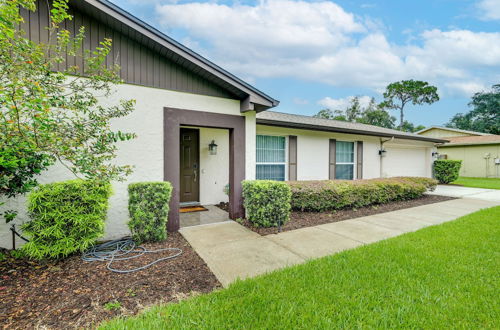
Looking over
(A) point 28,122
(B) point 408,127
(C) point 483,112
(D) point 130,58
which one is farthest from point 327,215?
(C) point 483,112

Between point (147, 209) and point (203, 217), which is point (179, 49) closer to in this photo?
point (147, 209)

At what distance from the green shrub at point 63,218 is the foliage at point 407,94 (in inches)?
1579

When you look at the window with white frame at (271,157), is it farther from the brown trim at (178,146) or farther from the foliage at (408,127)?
the foliage at (408,127)

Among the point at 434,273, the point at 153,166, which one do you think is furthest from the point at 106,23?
the point at 434,273

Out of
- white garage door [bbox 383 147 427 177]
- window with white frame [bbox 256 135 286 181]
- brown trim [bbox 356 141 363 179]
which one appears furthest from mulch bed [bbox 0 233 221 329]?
white garage door [bbox 383 147 427 177]

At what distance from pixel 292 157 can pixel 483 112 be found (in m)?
47.8

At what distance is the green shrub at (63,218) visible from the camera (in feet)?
10.3

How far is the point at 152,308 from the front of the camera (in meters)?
2.30

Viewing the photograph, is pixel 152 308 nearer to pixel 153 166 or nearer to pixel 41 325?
pixel 41 325

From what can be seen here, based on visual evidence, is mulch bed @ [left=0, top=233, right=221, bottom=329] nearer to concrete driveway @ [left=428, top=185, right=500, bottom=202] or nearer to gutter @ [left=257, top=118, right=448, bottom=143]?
gutter @ [left=257, top=118, right=448, bottom=143]

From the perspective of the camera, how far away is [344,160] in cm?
972

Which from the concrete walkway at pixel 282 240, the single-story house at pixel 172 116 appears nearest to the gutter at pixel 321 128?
the single-story house at pixel 172 116

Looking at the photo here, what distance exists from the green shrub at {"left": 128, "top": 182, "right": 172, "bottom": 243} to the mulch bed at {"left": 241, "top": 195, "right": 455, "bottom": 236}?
2.00 m

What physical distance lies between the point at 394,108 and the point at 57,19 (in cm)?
4227
